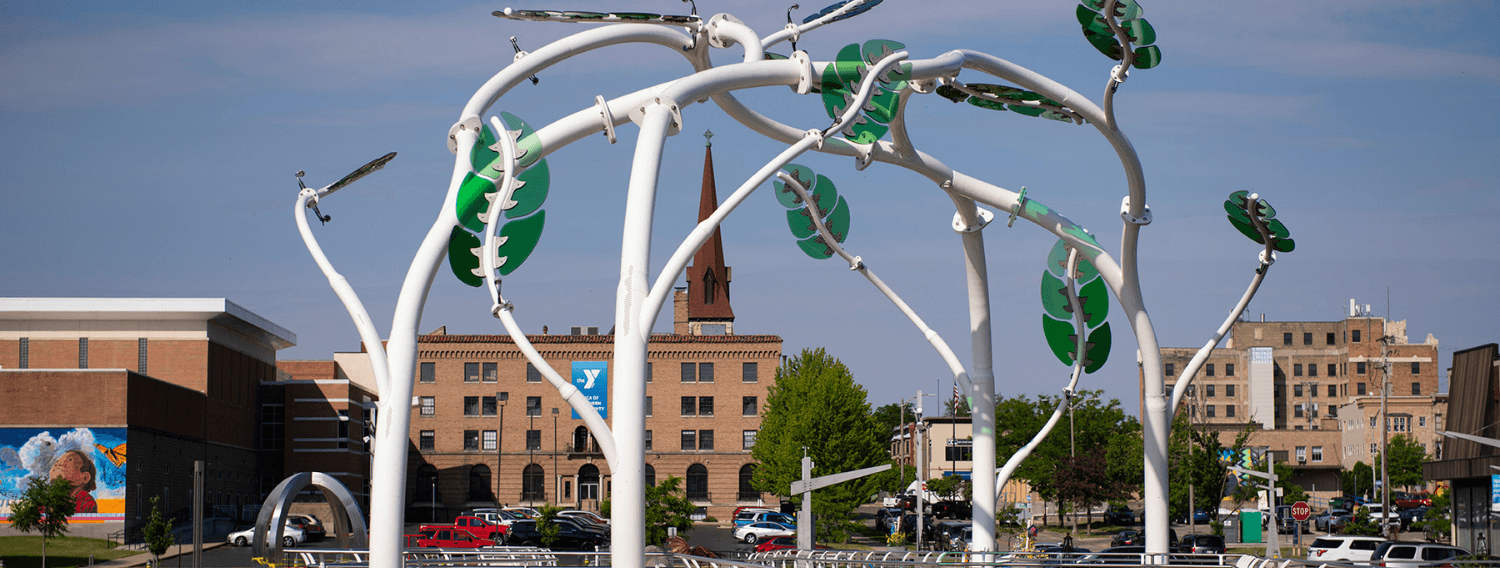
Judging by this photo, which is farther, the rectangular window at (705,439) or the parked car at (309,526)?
the rectangular window at (705,439)

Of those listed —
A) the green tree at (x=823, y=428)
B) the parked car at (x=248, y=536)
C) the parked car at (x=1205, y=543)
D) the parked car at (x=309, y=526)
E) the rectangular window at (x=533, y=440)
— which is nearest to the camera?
the parked car at (x=1205, y=543)

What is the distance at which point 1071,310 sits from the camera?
75.0 ft

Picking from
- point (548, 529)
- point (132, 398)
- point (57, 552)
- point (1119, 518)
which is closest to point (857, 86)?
point (548, 529)

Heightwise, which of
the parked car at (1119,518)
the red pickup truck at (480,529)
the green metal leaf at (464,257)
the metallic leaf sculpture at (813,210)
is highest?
the metallic leaf sculpture at (813,210)

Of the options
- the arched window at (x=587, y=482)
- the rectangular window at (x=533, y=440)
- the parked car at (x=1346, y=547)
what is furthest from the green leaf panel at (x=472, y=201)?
the rectangular window at (x=533, y=440)

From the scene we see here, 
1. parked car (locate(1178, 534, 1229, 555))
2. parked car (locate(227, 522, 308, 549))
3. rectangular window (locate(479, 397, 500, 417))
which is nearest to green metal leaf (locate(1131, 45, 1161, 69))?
parked car (locate(1178, 534, 1229, 555))

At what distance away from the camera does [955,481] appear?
83.6m

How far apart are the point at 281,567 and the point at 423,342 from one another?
251 feet

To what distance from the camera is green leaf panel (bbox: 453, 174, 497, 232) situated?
1429cm

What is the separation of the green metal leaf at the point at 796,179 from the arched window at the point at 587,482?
71.5 m

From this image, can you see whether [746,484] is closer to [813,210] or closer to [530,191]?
[813,210]

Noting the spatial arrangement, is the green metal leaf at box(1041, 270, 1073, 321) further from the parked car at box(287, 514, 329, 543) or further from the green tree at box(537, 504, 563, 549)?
the parked car at box(287, 514, 329, 543)

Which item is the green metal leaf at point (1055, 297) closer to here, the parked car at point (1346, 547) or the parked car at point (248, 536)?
the parked car at point (1346, 547)

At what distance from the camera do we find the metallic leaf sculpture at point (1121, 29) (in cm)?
1709
